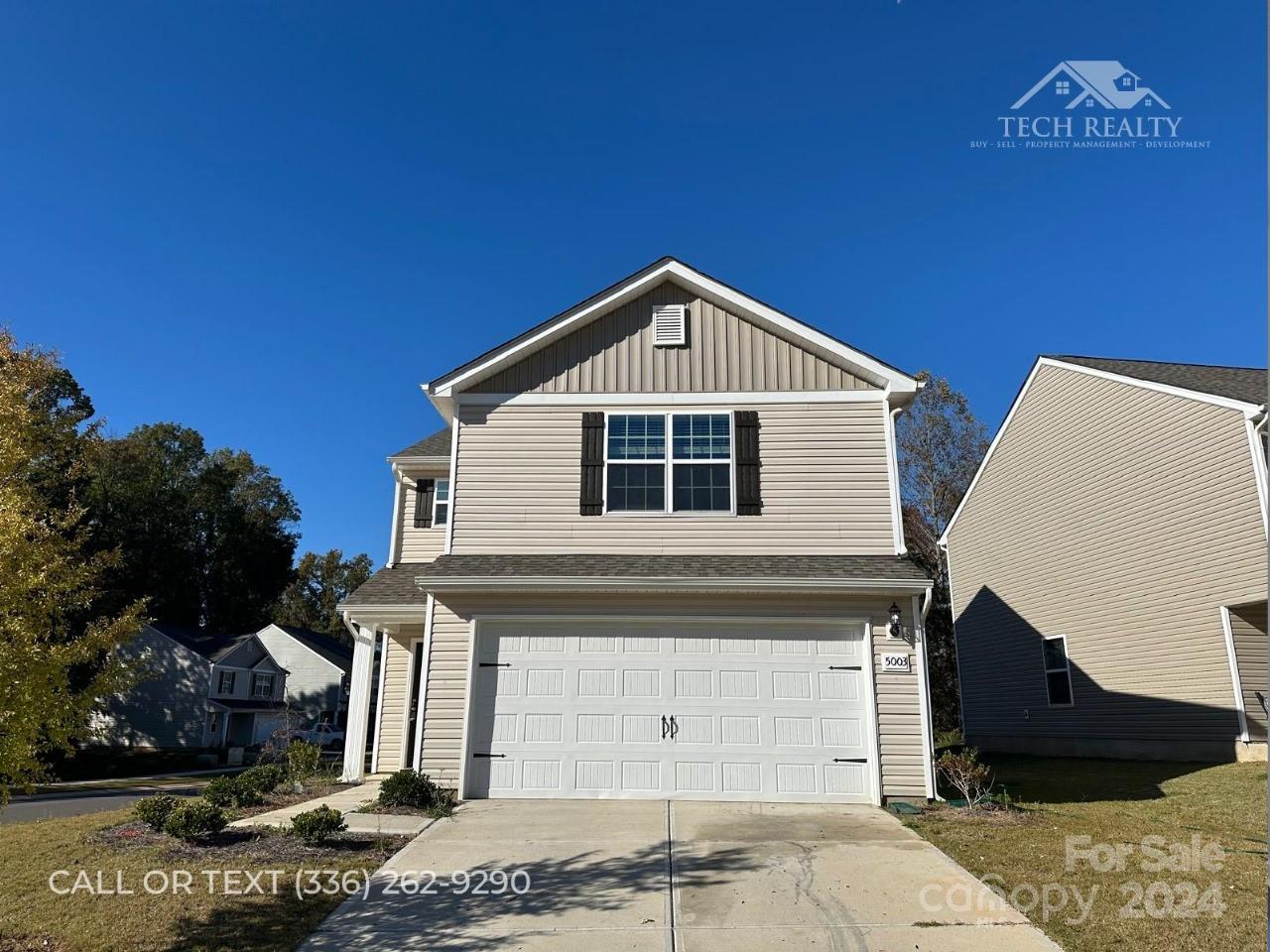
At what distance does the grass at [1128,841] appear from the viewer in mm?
5070

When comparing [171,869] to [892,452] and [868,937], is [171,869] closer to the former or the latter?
[868,937]

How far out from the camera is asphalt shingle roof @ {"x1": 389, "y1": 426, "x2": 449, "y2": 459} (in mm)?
14195

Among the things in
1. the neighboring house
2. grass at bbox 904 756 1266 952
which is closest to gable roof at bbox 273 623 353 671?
the neighboring house

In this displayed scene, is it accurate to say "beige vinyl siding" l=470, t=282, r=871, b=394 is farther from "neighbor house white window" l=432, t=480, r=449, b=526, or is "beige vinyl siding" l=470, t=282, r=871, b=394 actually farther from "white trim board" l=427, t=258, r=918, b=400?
"neighbor house white window" l=432, t=480, r=449, b=526

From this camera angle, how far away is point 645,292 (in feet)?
38.5

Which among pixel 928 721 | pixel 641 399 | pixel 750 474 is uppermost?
pixel 641 399

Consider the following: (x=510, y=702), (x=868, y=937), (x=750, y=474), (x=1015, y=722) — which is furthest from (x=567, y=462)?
(x=1015, y=722)

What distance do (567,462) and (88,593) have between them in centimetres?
577

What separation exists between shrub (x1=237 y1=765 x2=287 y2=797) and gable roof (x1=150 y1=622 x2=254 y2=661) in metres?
28.7

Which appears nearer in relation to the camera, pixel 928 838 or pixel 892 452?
pixel 928 838

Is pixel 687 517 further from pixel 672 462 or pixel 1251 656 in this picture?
pixel 1251 656

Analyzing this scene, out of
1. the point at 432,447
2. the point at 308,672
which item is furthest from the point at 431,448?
the point at 308,672

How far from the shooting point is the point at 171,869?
6.54 metres

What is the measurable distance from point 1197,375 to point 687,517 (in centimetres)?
1210
